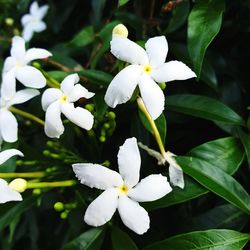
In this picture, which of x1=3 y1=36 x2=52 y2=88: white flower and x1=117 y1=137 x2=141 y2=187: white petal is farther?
x1=3 y1=36 x2=52 y2=88: white flower

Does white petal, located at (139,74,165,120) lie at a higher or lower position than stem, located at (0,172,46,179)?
higher

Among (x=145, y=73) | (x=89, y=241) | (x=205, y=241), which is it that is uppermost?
(x=145, y=73)

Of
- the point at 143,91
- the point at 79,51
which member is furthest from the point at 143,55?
the point at 79,51

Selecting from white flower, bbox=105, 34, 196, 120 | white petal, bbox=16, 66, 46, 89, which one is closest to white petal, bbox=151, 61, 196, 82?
white flower, bbox=105, 34, 196, 120

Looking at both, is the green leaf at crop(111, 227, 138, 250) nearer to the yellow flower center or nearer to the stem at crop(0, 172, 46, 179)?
the stem at crop(0, 172, 46, 179)

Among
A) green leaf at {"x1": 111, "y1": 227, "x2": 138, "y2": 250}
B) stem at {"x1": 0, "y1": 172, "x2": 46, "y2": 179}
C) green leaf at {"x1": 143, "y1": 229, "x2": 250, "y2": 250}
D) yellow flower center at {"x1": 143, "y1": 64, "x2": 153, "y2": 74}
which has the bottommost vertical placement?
green leaf at {"x1": 111, "y1": 227, "x2": 138, "y2": 250}

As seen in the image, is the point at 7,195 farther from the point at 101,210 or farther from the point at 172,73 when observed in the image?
the point at 172,73

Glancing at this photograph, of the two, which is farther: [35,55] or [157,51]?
[35,55]

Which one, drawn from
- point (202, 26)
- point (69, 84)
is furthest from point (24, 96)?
point (202, 26)
